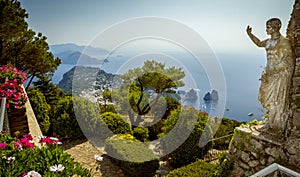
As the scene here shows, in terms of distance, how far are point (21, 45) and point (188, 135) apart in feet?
21.6

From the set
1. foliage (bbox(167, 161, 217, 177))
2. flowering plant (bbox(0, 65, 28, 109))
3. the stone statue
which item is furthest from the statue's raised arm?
flowering plant (bbox(0, 65, 28, 109))

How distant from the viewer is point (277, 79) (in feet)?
9.71

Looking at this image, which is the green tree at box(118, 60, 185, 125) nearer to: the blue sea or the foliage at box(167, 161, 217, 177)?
the blue sea

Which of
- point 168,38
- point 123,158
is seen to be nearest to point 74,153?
point 123,158

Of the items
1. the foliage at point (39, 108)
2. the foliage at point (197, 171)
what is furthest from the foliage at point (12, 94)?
the foliage at point (39, 108)

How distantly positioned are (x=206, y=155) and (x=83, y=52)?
4.50 meters

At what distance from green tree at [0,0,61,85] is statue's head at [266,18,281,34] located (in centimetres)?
658

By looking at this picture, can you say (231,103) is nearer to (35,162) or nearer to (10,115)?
(10,115)

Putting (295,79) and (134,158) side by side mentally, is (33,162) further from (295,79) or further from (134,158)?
(134,158)

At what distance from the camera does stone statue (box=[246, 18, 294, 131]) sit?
9.46ft

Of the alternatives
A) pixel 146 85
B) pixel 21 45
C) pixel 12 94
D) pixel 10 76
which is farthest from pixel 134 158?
pixel 21 45

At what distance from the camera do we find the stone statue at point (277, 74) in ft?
9.46

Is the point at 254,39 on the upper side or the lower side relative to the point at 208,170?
upper

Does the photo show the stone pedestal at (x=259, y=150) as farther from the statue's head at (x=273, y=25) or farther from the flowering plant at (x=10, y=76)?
the flowering plant at (x=10, y=76)
